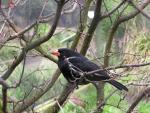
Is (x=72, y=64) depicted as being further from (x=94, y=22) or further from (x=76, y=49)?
(x=94, y=22)

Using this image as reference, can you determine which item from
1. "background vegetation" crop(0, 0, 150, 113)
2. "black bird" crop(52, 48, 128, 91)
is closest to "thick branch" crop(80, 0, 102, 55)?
"background vegetation" crop(0, 0, 150, 113)

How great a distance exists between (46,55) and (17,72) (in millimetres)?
931

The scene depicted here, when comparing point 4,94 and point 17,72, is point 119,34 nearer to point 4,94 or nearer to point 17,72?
point 17,72

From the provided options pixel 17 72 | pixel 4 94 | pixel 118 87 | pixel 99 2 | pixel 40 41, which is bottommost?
pixel 17 72

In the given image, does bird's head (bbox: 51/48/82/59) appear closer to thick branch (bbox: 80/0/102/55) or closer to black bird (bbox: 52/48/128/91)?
black bird (bbox: 52/48/128/91)

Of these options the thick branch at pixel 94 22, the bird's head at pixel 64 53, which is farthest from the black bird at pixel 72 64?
the thick branch at pixel 94 22

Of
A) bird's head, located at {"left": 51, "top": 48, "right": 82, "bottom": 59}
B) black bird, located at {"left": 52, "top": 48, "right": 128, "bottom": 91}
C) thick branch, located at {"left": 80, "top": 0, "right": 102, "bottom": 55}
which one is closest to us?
thick branch, located at {"left": 80, "top": 0, "right": 102, "bottom": 55}

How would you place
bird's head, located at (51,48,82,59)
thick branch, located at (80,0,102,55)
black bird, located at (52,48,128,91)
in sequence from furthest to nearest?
bird's head, located at (51,48,82,59) → black bird, located at (52,48,128,91) → thick branch, located at (80,0,102,55)

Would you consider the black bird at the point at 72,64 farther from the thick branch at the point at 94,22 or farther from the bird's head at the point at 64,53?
the thick branch at the point at 94,22

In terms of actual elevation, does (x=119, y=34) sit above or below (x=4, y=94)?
below

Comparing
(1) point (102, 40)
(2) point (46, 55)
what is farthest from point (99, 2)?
(1) point (102, 40)

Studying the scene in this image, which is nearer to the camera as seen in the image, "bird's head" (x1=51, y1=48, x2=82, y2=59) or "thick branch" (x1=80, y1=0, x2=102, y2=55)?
"thick branch" (x1=80, y1=0, x2=102, y2=55)

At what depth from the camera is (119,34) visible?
13.7 ft

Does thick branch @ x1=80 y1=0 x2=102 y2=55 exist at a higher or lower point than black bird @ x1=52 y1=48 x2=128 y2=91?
higher
